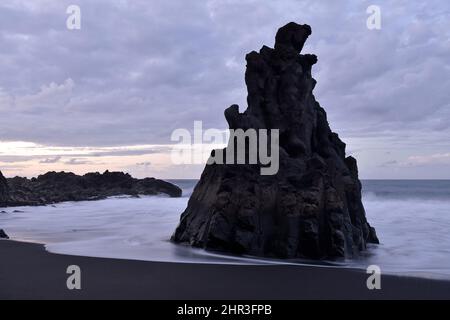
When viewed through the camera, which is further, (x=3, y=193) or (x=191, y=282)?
(x=3, y=193)

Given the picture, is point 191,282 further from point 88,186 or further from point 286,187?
point 88,186

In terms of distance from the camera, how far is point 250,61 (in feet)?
69.3

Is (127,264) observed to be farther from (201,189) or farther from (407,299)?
(407,299)

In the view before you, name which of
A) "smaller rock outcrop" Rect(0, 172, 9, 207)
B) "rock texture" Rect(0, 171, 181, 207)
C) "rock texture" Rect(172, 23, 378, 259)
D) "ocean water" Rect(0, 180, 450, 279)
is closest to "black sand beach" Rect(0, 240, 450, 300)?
"ocean water" Rect(0, 180, 450, 279)

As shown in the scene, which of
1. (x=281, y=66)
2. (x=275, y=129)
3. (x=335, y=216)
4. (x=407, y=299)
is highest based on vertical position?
(x=281, y=66)

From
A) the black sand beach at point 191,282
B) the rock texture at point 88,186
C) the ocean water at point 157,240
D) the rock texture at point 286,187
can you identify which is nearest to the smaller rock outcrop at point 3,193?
the rock texture at point 88,186

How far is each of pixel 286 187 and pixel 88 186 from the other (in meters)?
52.5

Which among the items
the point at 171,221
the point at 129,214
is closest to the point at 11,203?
the point at 129,214

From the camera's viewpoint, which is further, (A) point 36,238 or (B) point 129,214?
(B) point 129,214

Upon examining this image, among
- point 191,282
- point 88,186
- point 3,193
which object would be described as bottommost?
point 191,282

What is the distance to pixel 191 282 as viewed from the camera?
13.5m

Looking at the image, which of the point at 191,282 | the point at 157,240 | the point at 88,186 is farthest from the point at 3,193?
the point at 191,282

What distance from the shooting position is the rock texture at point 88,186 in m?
55.4

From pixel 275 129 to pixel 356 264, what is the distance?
6486mm
